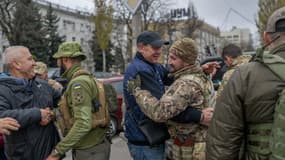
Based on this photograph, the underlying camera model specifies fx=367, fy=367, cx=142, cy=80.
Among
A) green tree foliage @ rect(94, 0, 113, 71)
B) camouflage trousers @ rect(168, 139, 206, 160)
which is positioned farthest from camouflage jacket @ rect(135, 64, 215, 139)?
green tree foliage @ rect(94, 0, 113, 71)


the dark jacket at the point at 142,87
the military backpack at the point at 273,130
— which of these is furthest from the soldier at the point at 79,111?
the military backpack at the point at 273,130

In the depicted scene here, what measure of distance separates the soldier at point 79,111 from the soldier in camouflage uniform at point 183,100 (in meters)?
0.38

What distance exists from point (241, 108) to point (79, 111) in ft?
4.64

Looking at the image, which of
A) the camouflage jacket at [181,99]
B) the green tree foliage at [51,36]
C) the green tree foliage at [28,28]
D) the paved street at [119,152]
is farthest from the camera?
the green tree foliage at [51,36]

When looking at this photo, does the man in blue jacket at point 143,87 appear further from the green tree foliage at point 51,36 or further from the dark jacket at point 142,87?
the green tree foliage at point 51,36

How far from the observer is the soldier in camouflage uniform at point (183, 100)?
279cm

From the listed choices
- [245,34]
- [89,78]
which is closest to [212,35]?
[245,34]

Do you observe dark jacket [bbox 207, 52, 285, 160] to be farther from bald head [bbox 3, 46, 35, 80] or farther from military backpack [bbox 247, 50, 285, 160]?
bald head [bbox 3, 46, 35, 80]

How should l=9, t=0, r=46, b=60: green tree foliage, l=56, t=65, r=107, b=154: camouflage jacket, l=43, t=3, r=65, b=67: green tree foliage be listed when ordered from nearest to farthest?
l=56, t=65, r=107, b=154: camouflage jacket
l=9, t=0, r=46, b=60: green tree foliage
l=43, t=3, r=65, b=67: green tree foliage

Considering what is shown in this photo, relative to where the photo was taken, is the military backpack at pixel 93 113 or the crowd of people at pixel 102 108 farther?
the military backpack at pixel 93 113

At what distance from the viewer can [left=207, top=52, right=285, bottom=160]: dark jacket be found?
206cm

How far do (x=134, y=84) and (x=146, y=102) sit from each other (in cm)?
24

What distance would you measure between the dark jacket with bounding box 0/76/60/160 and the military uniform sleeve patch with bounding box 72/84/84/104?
1.05ft

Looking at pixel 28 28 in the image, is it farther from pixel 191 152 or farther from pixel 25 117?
pixel 191 152
